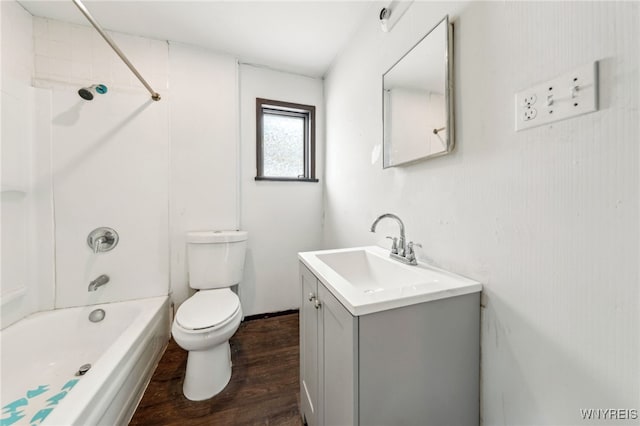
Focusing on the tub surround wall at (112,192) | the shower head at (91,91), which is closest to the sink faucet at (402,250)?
the tub surround wall at (112,192)

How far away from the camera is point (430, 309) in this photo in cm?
68

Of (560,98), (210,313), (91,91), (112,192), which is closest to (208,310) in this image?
(210,313)

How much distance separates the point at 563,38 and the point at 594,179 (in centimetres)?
35

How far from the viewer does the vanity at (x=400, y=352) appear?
0.62 m

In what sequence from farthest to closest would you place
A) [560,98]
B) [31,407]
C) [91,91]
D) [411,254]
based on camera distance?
[91,91]
[31,407]
[411,254]
[560,98]

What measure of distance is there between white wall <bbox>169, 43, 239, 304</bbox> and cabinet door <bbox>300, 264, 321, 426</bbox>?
1108mm

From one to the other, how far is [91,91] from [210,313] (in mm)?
1608

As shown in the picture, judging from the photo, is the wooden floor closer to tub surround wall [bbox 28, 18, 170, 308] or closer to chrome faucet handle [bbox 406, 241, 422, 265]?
tub surround wall [bbox 28, 18, 170, 308]

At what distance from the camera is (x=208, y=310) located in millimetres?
1363

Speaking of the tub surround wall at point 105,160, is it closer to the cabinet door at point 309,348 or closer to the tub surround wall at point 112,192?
the tub surround wall at point 112,192

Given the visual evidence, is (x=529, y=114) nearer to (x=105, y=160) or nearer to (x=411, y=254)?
(x=411, y=254)

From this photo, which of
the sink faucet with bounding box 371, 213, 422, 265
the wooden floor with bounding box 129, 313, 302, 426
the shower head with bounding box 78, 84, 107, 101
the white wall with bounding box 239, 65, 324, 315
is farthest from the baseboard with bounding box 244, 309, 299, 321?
the shower head with bounding box 78, 84, 107, 101

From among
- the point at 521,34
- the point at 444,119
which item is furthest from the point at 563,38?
the point at 444,119

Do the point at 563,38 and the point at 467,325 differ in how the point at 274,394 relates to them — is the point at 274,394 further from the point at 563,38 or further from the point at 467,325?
the point at 563,38
